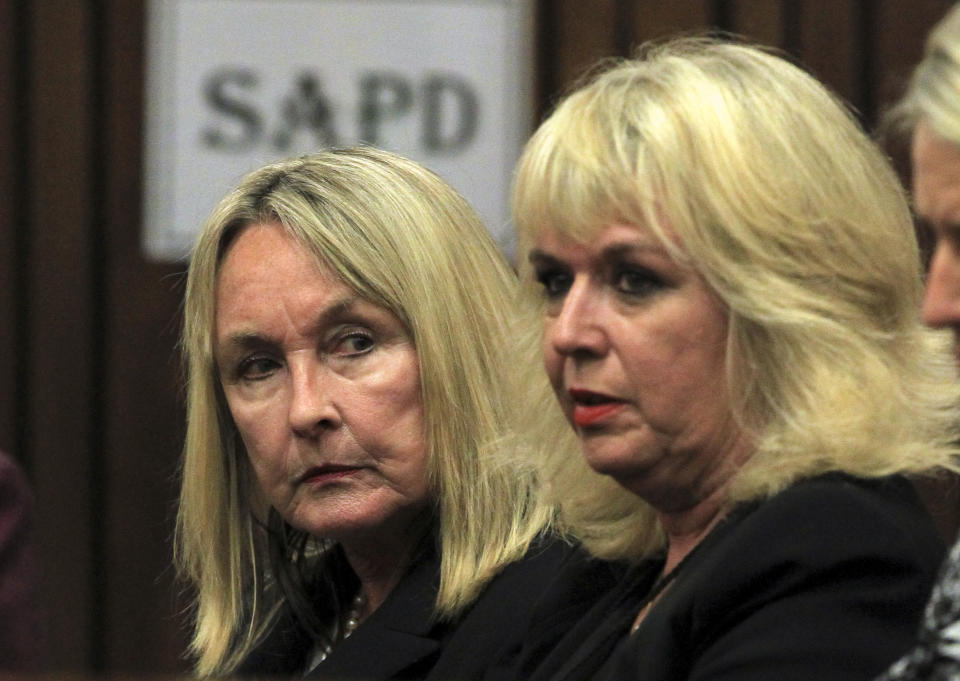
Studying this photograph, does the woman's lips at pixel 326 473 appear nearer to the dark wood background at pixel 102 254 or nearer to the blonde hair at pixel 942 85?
the blonde hair at pixel 942 85

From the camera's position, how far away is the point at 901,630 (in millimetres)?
1498

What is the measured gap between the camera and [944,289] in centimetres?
139

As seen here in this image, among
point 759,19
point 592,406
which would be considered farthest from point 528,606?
point 759,19

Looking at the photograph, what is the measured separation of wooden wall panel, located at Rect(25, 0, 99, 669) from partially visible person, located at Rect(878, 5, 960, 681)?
264cm

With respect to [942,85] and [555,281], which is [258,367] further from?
[942,85]

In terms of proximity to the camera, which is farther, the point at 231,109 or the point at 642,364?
the point at 231,109

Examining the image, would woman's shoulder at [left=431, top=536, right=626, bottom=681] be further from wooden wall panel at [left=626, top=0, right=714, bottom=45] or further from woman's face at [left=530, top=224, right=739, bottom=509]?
wooden wall panel at [left=626, top=0, right=714, bottom=45]

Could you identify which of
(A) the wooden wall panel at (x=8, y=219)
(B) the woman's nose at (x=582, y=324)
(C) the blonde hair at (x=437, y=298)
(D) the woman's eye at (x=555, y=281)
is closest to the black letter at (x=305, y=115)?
(A) the wooden wall panel at (x=8, y=219)

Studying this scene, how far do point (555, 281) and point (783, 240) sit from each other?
0.83 ft

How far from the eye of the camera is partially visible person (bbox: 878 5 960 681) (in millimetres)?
1267

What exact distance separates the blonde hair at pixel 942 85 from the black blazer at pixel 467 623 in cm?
73

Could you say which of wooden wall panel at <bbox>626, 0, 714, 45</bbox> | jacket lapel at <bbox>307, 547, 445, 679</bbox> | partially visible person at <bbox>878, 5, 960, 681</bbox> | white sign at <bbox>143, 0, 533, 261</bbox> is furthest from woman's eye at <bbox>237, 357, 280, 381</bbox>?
wooden wall panel at <bbox>626, 0, 714, 45</bbox>

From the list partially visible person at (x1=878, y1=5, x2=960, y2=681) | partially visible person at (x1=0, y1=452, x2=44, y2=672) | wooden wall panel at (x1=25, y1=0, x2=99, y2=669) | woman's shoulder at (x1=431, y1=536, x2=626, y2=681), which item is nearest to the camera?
partially visible person at (x1=878, y1=5, x2=960, y2=681)


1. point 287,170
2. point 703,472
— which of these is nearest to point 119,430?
point 287,170
